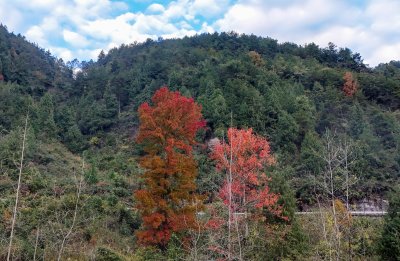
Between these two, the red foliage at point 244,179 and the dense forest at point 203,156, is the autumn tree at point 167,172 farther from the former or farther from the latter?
the red foliage at point 244,179

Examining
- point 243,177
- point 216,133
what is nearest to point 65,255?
point 243,177

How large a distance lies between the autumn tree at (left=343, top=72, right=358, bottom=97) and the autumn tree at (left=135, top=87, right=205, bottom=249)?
94.2ft

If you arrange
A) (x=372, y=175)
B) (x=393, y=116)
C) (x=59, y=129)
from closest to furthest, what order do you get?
(x=372, y=175), (x=393, y=116), (x=59, y=129)

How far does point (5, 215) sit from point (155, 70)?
38.7 meters

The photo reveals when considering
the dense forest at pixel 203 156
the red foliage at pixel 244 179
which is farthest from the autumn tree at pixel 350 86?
the red foliage at pixel 244 179

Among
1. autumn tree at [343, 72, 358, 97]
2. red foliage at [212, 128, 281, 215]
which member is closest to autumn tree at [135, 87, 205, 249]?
red foliage at [212, 128, 281, 215]

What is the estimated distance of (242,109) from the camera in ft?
122

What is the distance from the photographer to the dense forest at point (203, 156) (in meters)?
15.7

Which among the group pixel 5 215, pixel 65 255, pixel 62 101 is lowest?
pixel 65 255

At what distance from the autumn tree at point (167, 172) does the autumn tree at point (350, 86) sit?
28.7 m

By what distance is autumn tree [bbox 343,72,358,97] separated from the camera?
42812 mm

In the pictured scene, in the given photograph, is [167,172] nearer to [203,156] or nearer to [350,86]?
[203,156]

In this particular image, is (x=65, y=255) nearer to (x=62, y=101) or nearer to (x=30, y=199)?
(x=30, y=199)

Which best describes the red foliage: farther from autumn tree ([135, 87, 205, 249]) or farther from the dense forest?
autumn tree ([135, 87, 205, 249])
